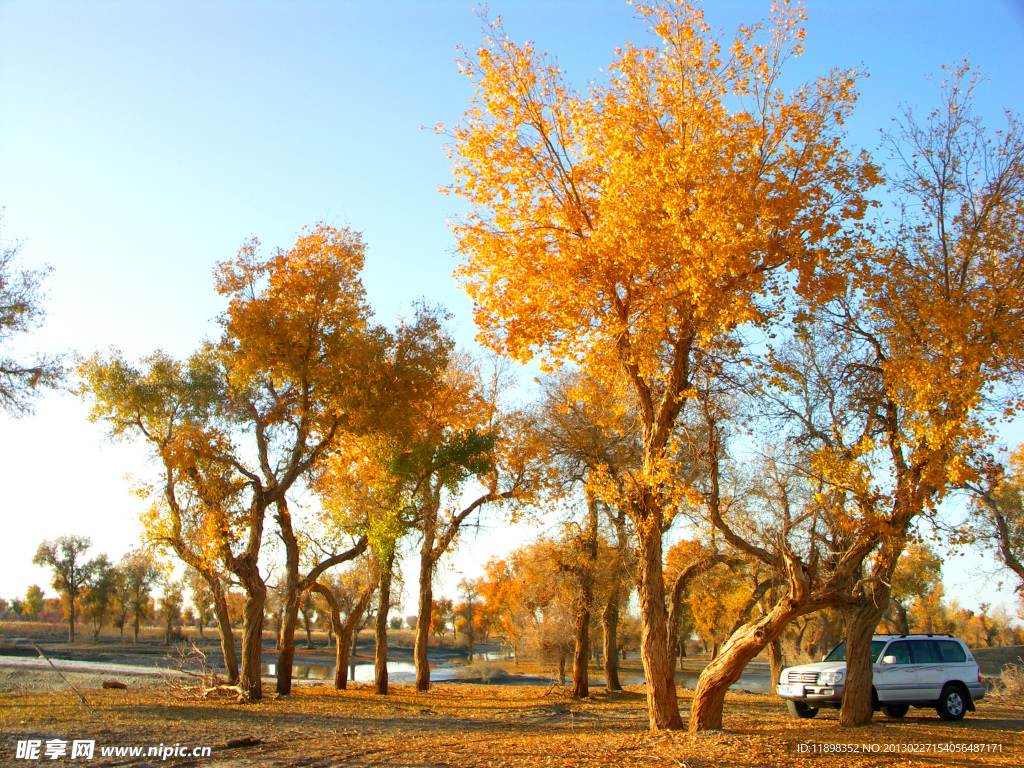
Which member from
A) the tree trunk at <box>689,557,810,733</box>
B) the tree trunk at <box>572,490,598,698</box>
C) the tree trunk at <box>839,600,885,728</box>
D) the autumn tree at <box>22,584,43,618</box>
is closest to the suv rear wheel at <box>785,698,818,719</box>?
the tree trunk at <box>839,600,885,728</box>

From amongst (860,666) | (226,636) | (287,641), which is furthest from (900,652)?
(226,636)

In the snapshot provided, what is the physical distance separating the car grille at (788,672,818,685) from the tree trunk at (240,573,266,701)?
476 inches

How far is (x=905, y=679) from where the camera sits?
13828 millimetres

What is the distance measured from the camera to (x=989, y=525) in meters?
23.1

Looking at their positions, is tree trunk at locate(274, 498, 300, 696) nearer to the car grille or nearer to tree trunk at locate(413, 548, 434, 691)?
tree trunk at locate(413, 548, 434, 691)

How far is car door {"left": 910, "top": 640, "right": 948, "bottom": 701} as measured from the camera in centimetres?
1379

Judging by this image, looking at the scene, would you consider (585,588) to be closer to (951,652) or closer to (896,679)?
(896,679)

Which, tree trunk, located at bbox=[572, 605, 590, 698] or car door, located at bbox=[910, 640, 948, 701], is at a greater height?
car door, located at bbox=[910, 640, 948, 701]

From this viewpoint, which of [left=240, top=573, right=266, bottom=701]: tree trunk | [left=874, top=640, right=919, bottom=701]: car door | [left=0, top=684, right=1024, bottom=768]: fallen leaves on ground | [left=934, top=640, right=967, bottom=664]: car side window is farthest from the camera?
[left=934, top=640, right=967, bottom=664]: car side window

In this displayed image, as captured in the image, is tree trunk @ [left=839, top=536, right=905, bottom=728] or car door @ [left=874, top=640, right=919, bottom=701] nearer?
tree trunk @ [left=839, top=536, right=905, bottom=728]

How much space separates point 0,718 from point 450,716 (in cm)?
794

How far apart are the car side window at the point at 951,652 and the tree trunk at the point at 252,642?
15.4 meters

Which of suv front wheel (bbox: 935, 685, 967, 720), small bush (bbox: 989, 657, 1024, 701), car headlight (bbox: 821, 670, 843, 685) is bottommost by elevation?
small bush (bbox: 989, 657, 1024, 701)

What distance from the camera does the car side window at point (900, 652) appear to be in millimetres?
14086
